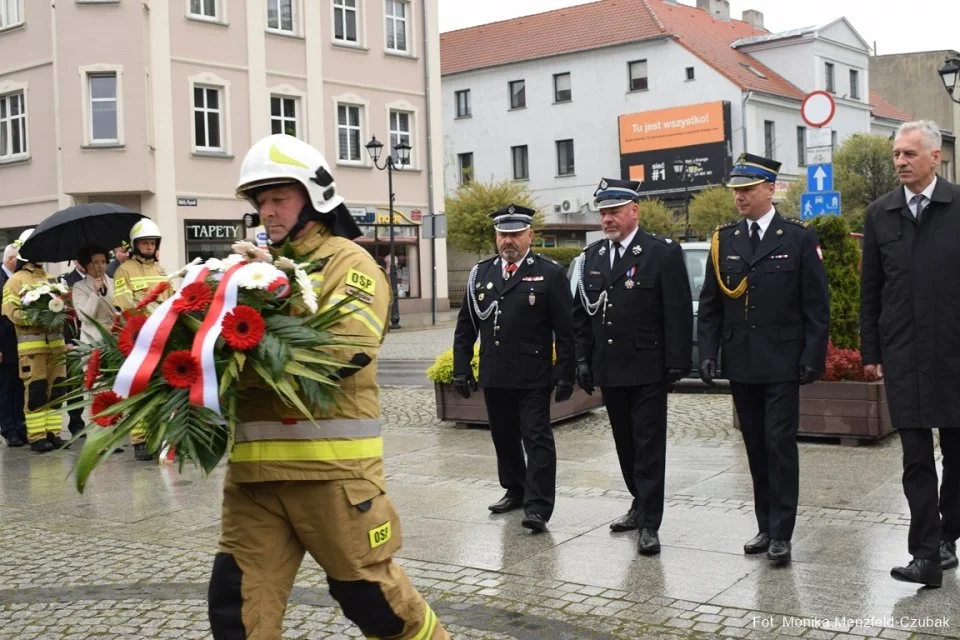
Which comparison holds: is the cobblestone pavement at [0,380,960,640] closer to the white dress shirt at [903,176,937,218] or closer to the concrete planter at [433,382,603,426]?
the concrete planter at [433,382,603,426]

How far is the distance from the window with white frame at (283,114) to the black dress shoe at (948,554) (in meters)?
30.6

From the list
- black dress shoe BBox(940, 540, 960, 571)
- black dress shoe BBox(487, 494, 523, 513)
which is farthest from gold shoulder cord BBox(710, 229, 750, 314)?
black dress shoe BBox(487, 494, 523, 513)

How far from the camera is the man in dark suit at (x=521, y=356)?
24.1ft

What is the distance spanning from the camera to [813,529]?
22.8 ft

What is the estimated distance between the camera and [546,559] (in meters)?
6.46

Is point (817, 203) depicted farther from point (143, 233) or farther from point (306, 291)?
point (306, 291)

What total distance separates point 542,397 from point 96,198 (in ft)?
88.7

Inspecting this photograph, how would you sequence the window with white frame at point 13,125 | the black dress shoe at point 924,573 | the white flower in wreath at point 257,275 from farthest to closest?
1. the window with white frame at point 13,125
2. the black dress shoe at point 924,573
3. the white flower in wreath at point 257,275

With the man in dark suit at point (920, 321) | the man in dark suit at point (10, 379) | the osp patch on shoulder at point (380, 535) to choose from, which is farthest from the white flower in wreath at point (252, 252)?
the man in dark suit at point (10, 379)

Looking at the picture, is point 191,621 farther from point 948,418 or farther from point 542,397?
point 948,418

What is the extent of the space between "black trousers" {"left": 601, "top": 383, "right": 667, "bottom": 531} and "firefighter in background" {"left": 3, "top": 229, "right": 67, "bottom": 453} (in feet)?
21.2

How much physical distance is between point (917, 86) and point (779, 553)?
243 ft

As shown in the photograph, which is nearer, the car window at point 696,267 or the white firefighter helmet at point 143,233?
the white firefighter helmet at point 143,233

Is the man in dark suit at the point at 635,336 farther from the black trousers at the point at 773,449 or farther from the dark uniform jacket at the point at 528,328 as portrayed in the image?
the black trousers at the point at 773,449
